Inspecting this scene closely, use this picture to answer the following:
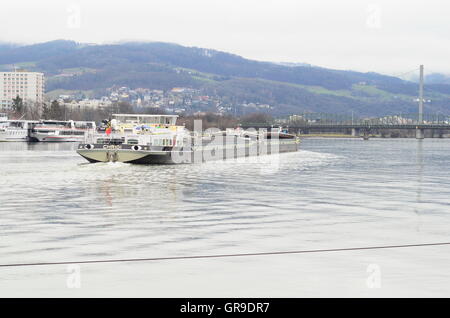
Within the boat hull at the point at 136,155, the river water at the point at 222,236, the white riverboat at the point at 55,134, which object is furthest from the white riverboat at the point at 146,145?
the white riverboat at the point at 55,134

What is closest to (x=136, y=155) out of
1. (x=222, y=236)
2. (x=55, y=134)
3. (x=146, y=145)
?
(x=146, y=145)

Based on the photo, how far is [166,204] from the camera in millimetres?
29438

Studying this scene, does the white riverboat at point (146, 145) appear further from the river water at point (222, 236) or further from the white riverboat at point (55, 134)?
the white riverboat at point (55, 134)

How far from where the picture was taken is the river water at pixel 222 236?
1459cm

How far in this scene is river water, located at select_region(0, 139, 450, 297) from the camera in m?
14.6

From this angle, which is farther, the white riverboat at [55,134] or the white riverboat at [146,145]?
the white riverboat at [55,134]

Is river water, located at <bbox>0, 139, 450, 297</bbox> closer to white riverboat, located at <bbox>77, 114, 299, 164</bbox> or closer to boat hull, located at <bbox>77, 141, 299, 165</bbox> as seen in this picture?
boat hull, located at <bbox>77, 141, 299, 165</bbox>

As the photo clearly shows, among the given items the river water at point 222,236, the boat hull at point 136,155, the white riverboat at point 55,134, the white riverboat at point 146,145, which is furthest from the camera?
the white riverboat at point 55,134

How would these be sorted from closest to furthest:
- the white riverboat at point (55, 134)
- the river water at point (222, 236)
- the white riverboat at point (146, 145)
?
the river water at point (222, 236) < the white riverboat at point (146, 145) < the white riverboat at point (55, 134)

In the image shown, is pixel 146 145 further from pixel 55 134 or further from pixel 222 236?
pixel 55 134

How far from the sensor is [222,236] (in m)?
20.6

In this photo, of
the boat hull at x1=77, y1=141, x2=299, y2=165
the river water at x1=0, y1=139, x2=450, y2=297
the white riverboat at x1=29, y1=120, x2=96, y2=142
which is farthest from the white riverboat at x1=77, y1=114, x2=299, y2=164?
the white riverboat at x1=29, y1=120, x2=96, y2=142

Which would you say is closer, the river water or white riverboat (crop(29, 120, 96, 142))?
the river water

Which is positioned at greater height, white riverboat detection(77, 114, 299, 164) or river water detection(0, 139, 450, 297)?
white riverboat detection(77, 114, 299, 164)
